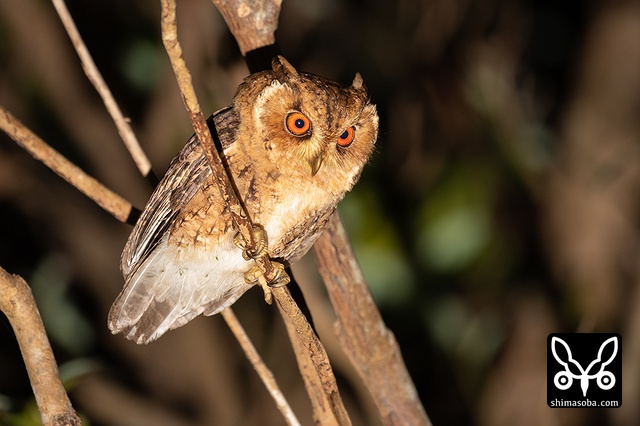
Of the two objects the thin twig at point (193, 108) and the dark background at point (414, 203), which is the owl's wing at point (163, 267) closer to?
the thin twig at point (193, 108)

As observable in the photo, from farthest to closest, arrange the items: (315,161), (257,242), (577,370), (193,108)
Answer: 1. (577,370)
2. (315,161)
3. (257,242)
4. (193,108)

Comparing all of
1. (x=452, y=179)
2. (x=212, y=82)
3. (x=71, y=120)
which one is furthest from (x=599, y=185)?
(x=71, y=120)

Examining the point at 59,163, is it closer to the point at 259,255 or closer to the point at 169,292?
the point at 169,292

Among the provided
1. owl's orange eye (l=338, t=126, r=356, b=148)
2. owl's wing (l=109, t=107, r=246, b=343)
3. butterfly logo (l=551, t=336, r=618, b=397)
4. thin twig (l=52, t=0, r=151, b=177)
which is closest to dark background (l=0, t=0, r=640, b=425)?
butterfly logo (l=551, t=336, r=618, b=397)

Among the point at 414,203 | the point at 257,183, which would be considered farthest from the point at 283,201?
the point at 414,203

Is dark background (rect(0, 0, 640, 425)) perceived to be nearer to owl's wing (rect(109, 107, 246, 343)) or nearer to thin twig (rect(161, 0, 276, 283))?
owl's wing (rect(109, 107, 246, 343))

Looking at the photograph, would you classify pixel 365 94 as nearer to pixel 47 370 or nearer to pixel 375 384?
pixel 375 384
